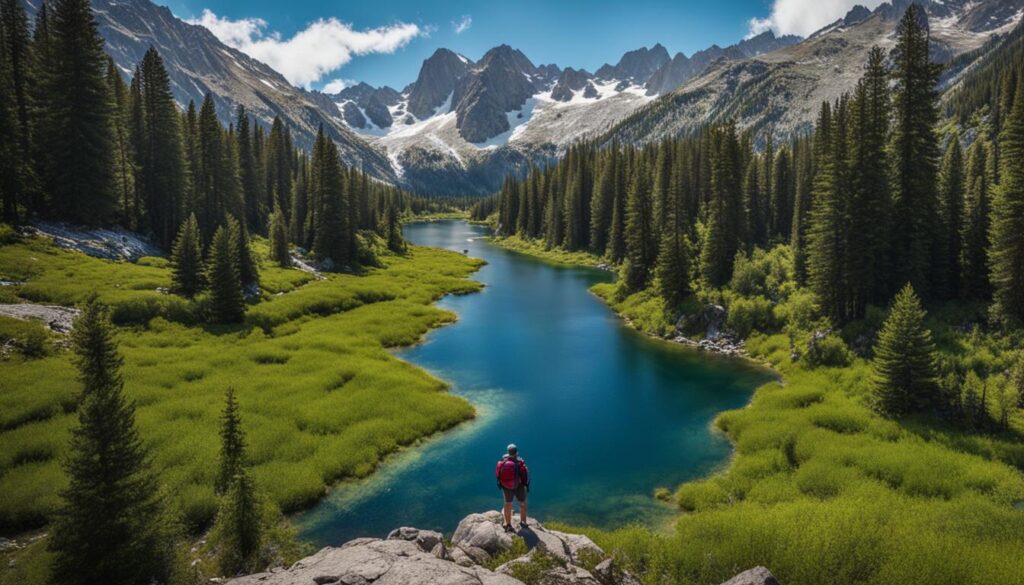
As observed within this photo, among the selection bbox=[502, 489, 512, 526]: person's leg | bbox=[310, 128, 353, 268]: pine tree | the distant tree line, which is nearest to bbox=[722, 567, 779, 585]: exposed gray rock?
bbox=[502, 489, 512, 526]: person's leg

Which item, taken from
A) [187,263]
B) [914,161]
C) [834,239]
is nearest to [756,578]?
[834,239]

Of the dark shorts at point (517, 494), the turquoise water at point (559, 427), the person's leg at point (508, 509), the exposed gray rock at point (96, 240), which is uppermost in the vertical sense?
the exposed gray rock at point (96, 240)

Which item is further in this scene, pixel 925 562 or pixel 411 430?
pixel 411 430

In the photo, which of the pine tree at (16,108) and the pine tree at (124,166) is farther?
the pine tree at (124,166)

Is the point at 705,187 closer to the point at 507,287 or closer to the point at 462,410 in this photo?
the point at 507,287

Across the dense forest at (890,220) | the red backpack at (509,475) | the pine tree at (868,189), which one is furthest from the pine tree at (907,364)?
the red backpack at (509,475)

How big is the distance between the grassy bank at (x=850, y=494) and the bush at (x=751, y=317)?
27.5 feet

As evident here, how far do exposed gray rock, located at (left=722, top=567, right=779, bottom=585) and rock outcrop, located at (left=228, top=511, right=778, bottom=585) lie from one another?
0.07ft

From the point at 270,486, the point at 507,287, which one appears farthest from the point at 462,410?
the point at 507,287

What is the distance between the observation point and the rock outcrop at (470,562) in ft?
38.5

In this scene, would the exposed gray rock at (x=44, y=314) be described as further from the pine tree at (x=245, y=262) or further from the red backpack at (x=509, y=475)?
the red backpack at (x=509, y=475)

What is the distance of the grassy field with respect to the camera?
2069 centimetres

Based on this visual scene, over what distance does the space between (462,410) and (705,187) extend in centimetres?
6895

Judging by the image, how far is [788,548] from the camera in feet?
46.6
